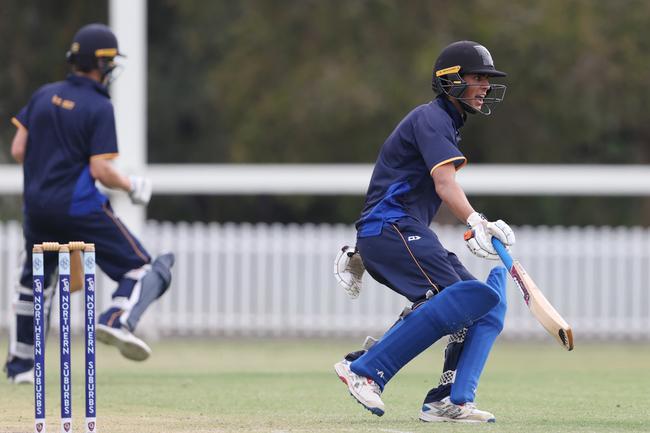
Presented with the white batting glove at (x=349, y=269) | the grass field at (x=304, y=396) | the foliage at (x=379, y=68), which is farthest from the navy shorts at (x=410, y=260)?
the foliage at (x=379, y=68)

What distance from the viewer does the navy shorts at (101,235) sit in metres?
8.86

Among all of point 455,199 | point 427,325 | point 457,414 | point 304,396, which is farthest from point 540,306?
point 304,396

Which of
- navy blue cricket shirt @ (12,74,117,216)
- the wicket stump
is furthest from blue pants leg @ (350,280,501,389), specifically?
navy blue cricket shirt @ (12,74,117,216)

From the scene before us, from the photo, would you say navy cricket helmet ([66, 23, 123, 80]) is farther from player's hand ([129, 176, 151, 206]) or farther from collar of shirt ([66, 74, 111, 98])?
player's hand ([129, 176, 151, 206])

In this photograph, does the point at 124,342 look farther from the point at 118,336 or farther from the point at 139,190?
the point at 139,190

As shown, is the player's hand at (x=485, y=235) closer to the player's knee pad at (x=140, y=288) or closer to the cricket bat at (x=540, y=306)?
the cricket bat at (x=540, y=306)

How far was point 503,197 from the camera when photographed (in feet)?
83.7

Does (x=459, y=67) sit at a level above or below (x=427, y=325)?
above

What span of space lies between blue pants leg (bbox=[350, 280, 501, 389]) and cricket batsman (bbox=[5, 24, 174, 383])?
2.25m

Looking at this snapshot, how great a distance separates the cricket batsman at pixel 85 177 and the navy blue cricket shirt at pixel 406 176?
7.26ft

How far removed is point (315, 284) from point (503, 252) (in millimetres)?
10400

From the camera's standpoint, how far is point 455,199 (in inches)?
266

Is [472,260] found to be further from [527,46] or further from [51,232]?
[51,232]

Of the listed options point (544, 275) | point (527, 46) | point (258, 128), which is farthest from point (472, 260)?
point (258, 128)
